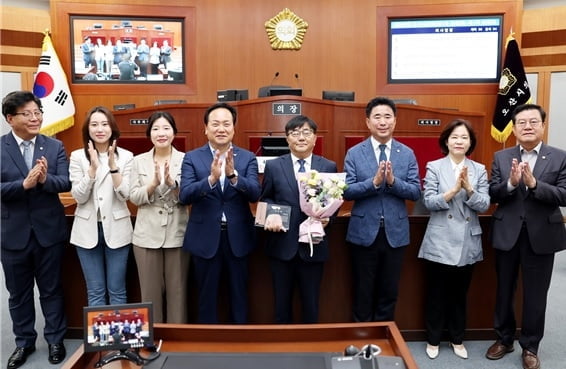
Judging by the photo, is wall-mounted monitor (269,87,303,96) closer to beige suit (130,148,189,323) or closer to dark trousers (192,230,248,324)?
beige suit (130,148,189,323)

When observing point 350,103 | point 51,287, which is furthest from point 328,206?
point 350,103

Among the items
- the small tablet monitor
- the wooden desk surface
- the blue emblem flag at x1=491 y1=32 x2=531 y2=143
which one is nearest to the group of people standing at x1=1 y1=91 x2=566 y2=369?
the wooden desk surface

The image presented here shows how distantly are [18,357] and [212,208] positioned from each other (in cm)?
157

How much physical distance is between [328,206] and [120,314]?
45.1 inches

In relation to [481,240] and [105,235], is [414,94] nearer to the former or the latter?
[481,240]

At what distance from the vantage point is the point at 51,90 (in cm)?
585

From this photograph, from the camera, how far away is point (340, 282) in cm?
306

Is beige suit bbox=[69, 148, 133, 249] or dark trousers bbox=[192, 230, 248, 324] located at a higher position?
beige suit bbox=[69, 148, 133, 249]

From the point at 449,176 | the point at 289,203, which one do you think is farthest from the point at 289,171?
the point at 449,176

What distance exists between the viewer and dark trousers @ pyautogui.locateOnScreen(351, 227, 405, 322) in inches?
107

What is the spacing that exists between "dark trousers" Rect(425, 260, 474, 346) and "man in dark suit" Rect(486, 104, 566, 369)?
0.21m

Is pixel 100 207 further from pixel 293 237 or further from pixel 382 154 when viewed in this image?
pixel 382 154

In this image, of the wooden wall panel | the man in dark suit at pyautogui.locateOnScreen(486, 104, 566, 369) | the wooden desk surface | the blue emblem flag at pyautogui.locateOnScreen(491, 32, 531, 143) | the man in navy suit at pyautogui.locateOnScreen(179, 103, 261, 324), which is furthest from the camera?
the wooden wall panel

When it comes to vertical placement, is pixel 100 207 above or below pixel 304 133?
below
